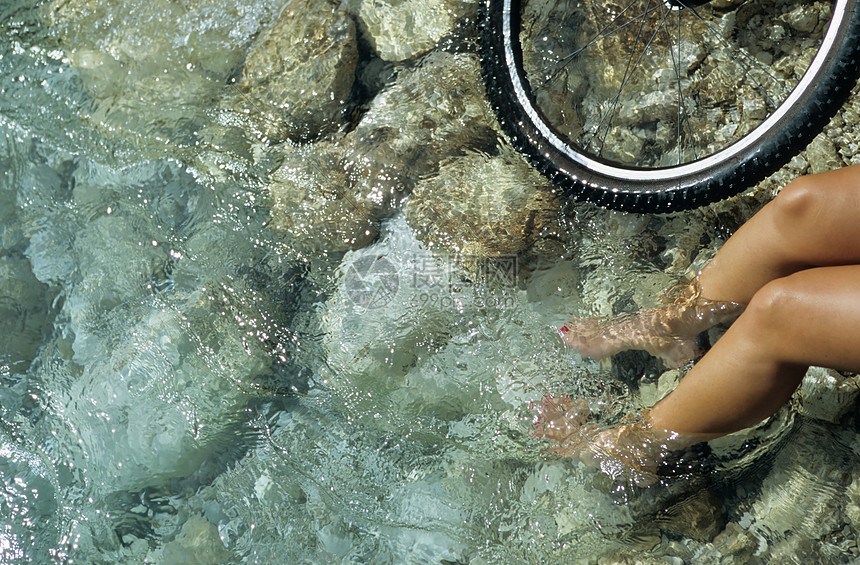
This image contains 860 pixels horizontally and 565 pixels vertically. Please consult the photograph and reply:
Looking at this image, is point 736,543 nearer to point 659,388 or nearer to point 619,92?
point 659,388

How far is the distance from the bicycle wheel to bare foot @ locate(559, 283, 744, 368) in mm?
467

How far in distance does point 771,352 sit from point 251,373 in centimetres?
221

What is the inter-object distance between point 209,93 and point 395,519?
2492mm

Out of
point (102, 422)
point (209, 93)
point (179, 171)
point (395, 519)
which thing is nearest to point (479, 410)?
point (395, 519)

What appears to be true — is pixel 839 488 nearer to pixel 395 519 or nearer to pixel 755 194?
pixel 755 194

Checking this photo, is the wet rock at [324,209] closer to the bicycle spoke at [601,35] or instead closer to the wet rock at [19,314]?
the bicycle spoke at [601,35]

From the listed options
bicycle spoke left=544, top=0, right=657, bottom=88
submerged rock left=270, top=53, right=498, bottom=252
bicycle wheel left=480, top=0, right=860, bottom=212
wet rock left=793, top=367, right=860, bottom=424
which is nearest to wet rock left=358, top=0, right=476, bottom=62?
submerged rock left=270, top=53, right=498, bottom=252

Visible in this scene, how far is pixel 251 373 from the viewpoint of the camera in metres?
3.11

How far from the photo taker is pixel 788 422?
8.70ft

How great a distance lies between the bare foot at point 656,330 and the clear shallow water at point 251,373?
0.37ft

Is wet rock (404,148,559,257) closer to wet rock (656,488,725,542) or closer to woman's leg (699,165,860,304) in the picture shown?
woman's leg (699,165,860,304)

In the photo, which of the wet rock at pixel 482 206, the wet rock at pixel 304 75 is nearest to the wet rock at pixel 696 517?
the wet rock at pixel 482 206

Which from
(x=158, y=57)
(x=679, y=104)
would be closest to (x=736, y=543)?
(x=679, y=104)

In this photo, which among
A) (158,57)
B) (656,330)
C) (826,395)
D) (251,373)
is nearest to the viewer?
(826,395)
